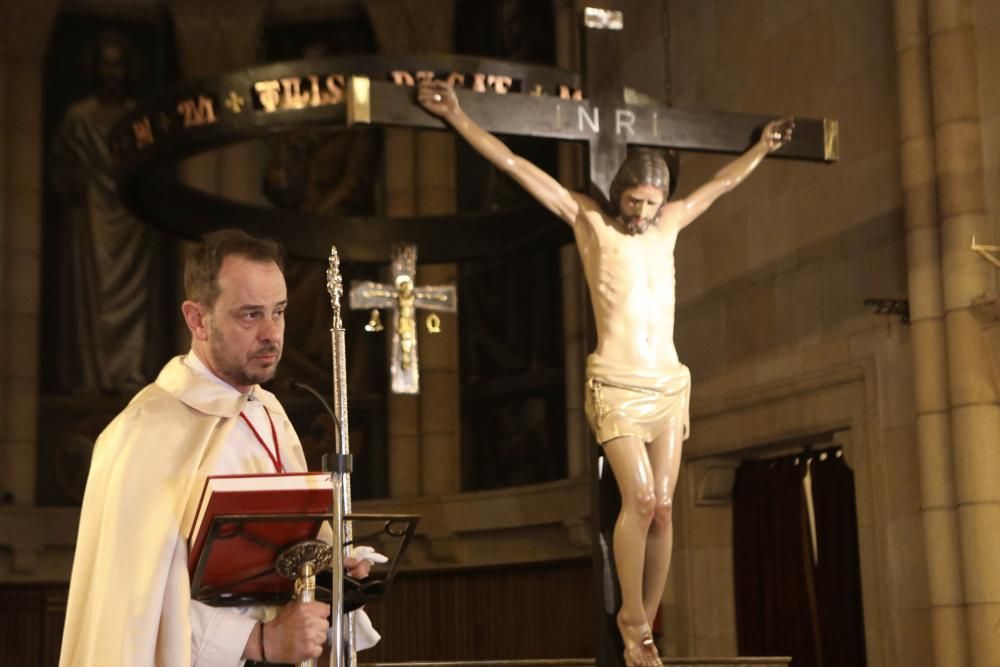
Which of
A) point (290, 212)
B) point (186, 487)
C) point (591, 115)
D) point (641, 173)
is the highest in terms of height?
point (290, 212)

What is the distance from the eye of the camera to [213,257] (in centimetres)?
348

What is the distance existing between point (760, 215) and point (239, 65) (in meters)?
5.85

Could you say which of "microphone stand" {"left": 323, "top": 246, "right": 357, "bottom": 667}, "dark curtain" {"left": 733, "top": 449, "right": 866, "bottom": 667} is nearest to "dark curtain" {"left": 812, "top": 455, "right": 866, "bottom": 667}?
"dark curtain" {"left": 733, "top": 449, "right": 866, "bottom": 667}

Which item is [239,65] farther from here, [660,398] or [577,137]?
[660,398]

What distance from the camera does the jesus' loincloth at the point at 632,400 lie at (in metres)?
6.27

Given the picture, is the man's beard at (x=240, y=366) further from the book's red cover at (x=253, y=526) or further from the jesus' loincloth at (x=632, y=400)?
the jesus' loincloth at (x=632, y=400)

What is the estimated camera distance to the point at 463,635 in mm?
13039

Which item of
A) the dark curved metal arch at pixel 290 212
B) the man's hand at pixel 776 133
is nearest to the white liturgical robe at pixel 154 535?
the man's hand at pixel 776 133

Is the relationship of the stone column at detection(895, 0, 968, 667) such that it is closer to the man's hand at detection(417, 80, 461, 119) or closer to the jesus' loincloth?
the jesus' loincloth

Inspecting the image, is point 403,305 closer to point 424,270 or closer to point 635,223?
point 635,223

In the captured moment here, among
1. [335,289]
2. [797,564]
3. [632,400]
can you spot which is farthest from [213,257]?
[797,564]

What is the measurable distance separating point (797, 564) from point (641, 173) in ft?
15.6

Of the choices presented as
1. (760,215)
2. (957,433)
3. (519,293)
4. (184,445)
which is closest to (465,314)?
(519,293)

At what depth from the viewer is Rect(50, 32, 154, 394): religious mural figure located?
539 inches
